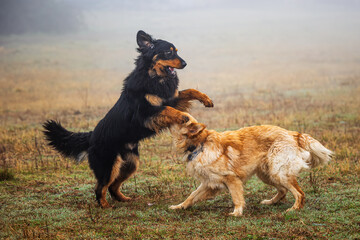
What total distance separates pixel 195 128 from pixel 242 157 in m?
0.78

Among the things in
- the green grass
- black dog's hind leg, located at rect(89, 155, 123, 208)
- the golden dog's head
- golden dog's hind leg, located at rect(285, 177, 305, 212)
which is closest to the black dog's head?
the golden dog's head

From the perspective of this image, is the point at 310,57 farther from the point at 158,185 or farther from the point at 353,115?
the point at 158,185

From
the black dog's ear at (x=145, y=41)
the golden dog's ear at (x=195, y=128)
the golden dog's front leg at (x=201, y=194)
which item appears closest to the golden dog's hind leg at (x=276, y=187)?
the golden dog's front leg at (x=201, y=194)

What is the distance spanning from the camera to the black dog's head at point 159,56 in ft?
19.6

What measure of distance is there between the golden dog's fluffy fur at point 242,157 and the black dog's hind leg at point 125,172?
109 cm

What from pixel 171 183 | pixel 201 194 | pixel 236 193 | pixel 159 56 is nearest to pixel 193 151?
pixel 201 194

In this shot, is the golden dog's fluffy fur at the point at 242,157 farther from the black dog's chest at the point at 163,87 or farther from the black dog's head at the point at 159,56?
the black dog's head at the point at 159,56

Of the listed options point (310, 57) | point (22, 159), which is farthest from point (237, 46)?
point (22, 159)

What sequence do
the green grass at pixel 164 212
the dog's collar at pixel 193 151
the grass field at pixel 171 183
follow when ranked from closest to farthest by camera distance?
the green grass at pixel 164 212, the grass field at pixel 171 183, the dog's collar at pixel 193 151

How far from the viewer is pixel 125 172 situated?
625 centimetres

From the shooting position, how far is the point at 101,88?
26422mm

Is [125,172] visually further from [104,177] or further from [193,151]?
[193,151]

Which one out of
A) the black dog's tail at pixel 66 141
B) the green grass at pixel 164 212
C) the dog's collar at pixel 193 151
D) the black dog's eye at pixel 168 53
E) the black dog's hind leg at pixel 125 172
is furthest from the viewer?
the black dog's tail at pixel 66 141

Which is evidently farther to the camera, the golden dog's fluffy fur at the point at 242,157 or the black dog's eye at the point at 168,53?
the black dog's eye at the point at 168,53
